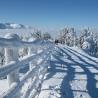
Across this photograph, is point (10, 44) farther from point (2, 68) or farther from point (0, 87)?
point (0, 87)

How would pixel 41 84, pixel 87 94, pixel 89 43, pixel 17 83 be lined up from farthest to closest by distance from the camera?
pixel 89 43 → pixel 41 84 → pixel 87 94 → pixel 17 83

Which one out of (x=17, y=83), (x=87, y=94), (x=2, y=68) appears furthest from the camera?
(x=87, y=94)

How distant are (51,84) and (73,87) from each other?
60cm

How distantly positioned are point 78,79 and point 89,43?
10937cm

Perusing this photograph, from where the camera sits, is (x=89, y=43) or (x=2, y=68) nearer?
(x=2, y=68)

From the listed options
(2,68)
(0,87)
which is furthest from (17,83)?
(0,87)

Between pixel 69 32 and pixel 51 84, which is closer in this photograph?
pixel 51 84

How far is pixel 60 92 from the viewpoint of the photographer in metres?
6.98

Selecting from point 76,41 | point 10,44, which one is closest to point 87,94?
point 10,44

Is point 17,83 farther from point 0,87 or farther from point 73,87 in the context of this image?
point 73,87

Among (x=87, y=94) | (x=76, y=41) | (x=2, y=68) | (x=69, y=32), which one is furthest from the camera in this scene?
(x=69, y=32)

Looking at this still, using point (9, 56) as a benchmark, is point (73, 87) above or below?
below

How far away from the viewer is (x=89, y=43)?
384ft

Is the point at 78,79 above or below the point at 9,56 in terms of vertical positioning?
below
